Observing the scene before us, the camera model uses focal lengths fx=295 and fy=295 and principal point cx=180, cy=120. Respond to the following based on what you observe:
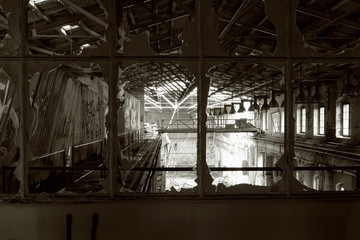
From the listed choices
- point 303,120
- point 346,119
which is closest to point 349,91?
point 346,119

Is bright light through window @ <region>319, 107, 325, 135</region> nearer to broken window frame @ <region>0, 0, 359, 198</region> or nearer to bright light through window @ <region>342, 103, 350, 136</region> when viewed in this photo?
bright light through window @ <region>342, 103, 350, 136</region>

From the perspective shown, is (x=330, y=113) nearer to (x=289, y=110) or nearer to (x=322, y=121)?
(x=322, y=121)

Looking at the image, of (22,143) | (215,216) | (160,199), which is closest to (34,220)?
(22,143)

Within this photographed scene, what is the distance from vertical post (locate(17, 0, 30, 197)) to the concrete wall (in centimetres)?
41

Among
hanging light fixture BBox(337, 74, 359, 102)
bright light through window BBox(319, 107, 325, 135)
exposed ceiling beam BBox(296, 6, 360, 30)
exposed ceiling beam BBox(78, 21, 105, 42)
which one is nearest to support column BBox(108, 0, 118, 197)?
exposed ceiling beam BBox(78, 21, 105, 42)

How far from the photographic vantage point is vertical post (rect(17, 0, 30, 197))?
138 inches

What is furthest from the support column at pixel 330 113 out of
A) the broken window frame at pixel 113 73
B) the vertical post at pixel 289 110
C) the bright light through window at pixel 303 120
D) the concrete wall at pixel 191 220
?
the vertical post at pixel 289 110

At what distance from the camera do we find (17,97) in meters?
3.52

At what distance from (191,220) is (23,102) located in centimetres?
248

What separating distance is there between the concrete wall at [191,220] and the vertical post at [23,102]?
1.34 ft

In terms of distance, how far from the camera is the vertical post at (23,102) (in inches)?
138

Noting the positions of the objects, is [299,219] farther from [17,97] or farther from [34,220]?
[17,97]

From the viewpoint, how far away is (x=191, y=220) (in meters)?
3.62

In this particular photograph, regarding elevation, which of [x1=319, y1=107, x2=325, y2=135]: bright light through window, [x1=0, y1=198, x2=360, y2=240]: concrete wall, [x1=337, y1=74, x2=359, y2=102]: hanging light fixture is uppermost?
[x1=337, y1=74, x2=359, y2=102]: hanging light fixture
